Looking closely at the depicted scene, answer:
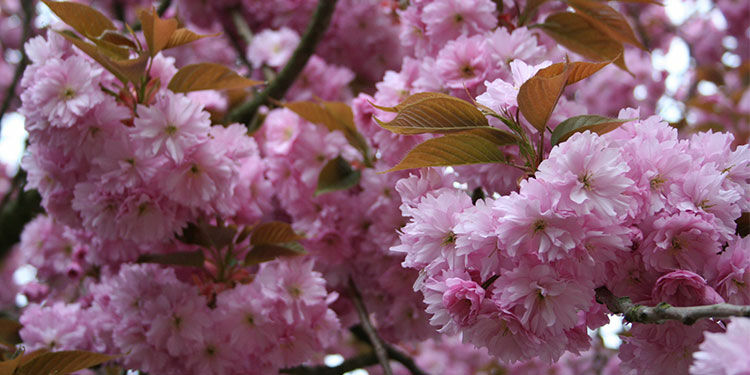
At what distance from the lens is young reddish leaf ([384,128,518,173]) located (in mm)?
1063

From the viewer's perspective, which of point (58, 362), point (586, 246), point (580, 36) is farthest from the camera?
point (580, 36)

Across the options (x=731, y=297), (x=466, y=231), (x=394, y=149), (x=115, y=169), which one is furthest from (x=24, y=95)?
(x=731, y=297)

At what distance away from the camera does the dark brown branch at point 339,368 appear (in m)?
2.00

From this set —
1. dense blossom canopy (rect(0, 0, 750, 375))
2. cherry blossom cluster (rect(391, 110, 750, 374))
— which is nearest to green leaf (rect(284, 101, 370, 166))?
dense blossom canopy (rect(0, 0, 750, 375))

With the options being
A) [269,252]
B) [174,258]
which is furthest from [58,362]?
[269,252]

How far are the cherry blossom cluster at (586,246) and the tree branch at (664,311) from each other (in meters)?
0.04

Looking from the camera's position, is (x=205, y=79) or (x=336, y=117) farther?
(x=336, y=117)

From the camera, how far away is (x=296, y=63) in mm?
2070

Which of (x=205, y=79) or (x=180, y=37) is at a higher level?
(x=180, y=37)

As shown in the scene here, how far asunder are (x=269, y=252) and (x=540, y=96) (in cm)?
83

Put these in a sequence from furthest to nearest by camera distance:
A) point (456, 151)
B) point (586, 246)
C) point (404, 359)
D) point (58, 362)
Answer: point (404, 359), point (58, 362), point (456, 151), point (586, 246)

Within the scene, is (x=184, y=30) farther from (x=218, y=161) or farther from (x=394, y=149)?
(x=394, y=149)

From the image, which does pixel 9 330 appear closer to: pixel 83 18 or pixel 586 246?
pixel 83 18

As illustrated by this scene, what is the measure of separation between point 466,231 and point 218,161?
686mm
